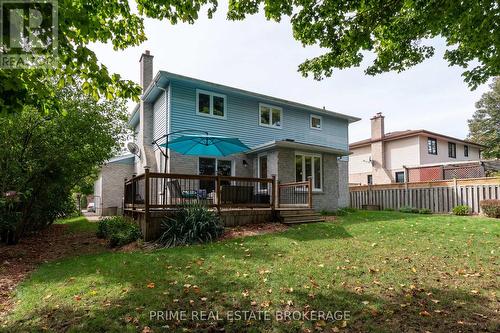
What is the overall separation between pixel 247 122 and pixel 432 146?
21.0 meters

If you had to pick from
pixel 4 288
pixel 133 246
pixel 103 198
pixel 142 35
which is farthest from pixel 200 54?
pixel 103 198

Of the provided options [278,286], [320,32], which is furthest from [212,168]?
[278,286]

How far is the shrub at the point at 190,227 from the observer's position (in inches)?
303

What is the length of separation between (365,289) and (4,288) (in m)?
6.14

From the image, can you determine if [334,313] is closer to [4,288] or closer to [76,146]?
[4,288]

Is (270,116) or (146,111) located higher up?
(146,111)

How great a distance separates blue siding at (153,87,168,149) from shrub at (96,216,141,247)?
5.06m

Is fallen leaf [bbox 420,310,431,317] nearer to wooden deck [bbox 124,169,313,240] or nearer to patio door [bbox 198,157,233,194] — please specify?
wooden deck [bbox 124,169,313,240]

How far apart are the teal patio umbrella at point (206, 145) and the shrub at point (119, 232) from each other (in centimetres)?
296

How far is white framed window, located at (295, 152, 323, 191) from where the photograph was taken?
14.0m


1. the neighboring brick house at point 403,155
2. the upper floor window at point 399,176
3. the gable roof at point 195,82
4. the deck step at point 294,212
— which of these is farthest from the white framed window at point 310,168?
the upper floor window at point 399,176

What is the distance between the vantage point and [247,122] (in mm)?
15180

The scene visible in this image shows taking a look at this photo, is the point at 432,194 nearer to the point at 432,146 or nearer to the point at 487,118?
the point at 432,146

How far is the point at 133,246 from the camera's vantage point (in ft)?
25.2
